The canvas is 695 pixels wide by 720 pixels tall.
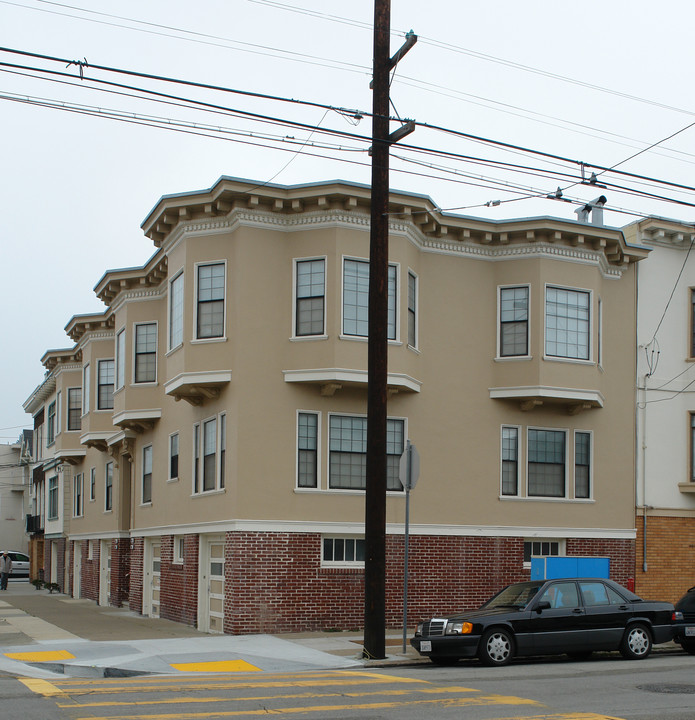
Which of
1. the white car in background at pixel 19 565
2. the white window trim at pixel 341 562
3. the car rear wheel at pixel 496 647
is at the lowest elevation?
the white car in background at pixel 19 565

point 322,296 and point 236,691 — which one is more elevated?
point 322,296

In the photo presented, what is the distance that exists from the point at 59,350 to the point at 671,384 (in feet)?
80.7

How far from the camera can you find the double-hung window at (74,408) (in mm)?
39094

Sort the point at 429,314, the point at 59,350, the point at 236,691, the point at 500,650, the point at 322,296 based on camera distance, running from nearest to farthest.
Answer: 1. the point at 236,691
2. the point at 500,650
3. the point at 322,296
4. the point at 429,314
5. the point at 59,350

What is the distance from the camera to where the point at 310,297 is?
21297 mm

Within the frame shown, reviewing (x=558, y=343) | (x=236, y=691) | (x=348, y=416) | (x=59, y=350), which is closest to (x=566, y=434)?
(x=558, y=343)

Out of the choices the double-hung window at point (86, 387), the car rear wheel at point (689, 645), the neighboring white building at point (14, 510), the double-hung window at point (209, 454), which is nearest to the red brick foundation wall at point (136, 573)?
the double-hung window at point (209, 454)

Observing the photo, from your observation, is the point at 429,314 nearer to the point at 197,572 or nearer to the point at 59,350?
the point at 197,572

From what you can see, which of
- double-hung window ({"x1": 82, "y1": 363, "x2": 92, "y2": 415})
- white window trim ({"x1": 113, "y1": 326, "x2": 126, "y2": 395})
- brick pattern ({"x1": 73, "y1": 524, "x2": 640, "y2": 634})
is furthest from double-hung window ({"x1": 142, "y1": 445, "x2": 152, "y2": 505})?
double-hung window ({"x1": 82, "y1": 363, "x2": 92, "y2": 415})

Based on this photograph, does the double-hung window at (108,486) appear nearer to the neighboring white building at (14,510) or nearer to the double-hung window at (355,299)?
the double-hung window at (355,299)

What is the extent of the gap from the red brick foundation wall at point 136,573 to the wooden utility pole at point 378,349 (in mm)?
13043

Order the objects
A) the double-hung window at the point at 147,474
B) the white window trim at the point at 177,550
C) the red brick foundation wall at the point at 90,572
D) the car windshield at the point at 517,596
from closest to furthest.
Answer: the car windshield at the point at 517,596, the white window trim at the point at 177,550, the double-hung window at the point at 147,474, the red brick foundation wall at the point at 90,572

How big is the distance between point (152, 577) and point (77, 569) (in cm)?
1330

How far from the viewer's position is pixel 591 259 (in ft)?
77.6
